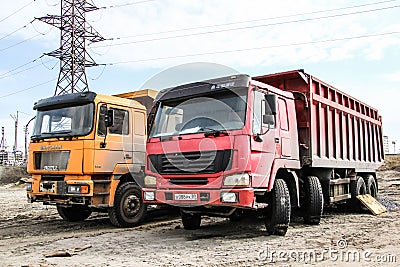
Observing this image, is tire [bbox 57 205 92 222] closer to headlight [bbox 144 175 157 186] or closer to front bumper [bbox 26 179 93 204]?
front bumper [bbox 26 179 93 204]

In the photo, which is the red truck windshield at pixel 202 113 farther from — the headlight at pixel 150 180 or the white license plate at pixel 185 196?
the white license plate at pixel 185 196

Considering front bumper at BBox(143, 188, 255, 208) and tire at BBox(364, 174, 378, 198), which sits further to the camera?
tire at BBox(364, 174, 378, 198)

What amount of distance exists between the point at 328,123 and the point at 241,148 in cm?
385

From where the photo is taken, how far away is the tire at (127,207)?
850cm

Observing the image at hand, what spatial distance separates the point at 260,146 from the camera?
21.6 feet

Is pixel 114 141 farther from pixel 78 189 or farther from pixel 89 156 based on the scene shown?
pixel 78 189

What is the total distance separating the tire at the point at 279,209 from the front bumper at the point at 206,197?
2.64 ft

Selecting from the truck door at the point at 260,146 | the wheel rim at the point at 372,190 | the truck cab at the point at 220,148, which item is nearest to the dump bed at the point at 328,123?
the wheel rim at the point at 372,190

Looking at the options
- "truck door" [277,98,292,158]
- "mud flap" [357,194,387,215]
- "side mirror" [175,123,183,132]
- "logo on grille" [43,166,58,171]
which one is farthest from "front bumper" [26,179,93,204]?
"mud flap" [357,194,387,215]

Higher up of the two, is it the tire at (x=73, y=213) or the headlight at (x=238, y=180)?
the headlight at (x=238, y=180)

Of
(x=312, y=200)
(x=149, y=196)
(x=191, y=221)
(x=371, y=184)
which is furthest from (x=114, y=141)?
(x=371, y=184)

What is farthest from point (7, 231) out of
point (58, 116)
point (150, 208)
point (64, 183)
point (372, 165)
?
point (372, 165)

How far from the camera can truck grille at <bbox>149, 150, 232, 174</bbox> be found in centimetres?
635

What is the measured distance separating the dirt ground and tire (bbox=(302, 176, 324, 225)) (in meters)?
0.28
